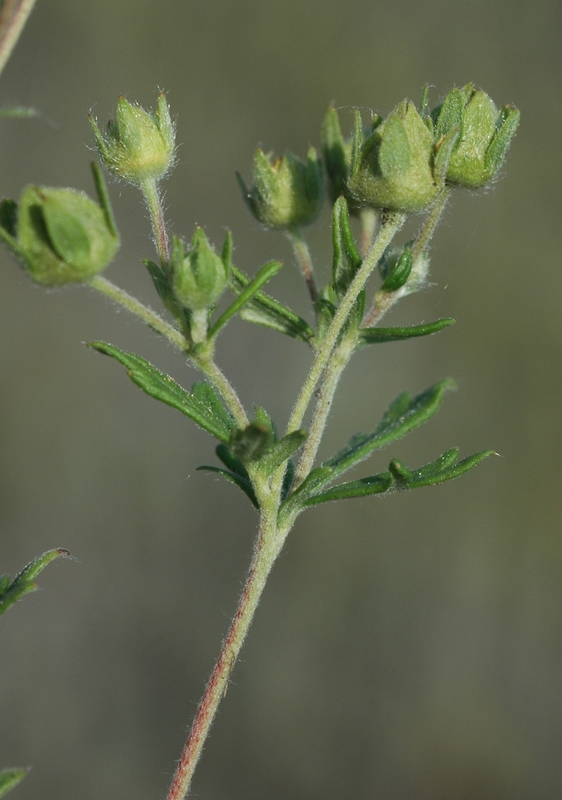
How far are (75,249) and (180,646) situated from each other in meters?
6.02

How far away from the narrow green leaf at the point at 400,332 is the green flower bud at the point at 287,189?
40 cm

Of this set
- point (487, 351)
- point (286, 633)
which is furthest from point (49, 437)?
point (487, 351)

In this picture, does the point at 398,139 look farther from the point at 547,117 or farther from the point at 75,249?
the point at 547,117

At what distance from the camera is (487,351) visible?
25.7ft

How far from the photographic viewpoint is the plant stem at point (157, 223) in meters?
1.63

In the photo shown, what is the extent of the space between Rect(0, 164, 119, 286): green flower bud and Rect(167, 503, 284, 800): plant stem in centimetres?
61

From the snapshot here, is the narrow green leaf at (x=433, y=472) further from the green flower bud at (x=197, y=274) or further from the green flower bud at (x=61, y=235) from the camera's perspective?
the green flower bud at (x=61, y=235)

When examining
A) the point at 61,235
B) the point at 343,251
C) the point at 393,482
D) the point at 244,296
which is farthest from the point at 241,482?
the point at 61,235

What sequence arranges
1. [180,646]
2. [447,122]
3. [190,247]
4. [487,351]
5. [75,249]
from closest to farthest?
1. [75,249]
2. [190,247]
3. [447,122]
4. [180,646]
5. [487,351]

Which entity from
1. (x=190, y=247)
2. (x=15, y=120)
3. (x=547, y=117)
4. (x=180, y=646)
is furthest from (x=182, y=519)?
(x=190, y=247)

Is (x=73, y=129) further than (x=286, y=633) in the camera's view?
Yes

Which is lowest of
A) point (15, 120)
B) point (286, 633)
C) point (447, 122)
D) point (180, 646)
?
point (180, 646)

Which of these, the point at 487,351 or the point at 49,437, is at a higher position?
the point at 487,351

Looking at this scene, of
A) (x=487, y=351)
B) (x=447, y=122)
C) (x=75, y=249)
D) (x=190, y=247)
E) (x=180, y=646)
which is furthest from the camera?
(x=487, y=351)
